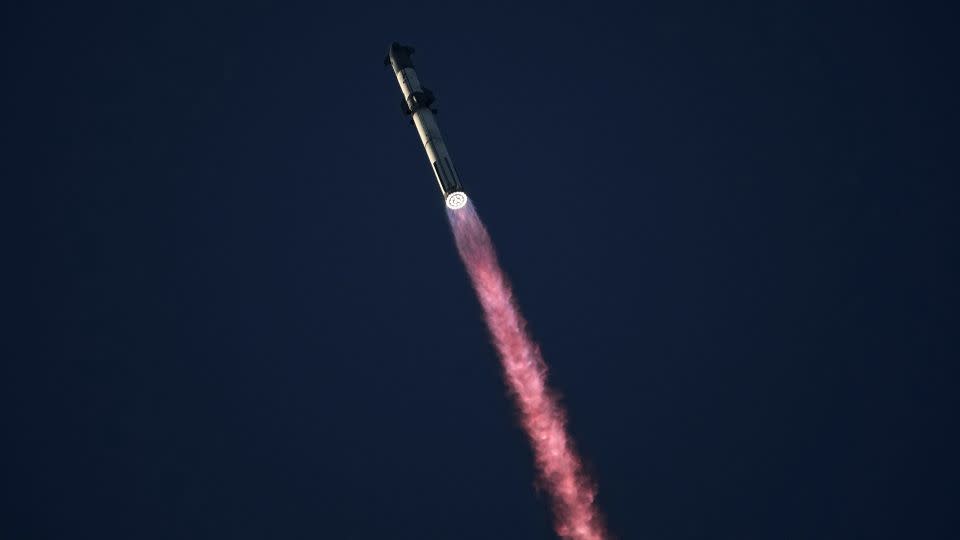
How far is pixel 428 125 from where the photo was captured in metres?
39.5

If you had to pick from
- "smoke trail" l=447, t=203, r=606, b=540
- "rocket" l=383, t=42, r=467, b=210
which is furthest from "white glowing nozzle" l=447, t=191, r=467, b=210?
"smoke trail" l=447, t=203, r=606, b=540

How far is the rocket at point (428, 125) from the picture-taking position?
37.6 meters

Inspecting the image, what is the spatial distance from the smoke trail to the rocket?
1199cm

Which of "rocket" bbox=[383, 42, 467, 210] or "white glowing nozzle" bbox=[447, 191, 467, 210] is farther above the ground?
"rocket" bbox=[383, 42, 467, 210]

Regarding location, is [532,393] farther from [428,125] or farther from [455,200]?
[428,125]

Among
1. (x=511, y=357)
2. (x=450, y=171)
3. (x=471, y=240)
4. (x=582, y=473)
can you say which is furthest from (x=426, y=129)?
(x=582, y=473)

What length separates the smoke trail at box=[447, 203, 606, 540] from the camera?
4934 cm

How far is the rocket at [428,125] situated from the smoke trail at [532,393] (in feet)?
39.3

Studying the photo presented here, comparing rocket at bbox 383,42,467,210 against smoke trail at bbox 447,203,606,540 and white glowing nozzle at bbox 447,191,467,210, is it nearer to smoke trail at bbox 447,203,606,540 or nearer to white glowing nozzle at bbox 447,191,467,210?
white glowing nozzle at bbox 447,191,467,210

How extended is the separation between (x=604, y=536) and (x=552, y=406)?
842 centimetres

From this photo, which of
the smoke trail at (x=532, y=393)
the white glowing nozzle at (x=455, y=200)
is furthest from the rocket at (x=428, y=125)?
the smoke trail at (x=532, y=393)

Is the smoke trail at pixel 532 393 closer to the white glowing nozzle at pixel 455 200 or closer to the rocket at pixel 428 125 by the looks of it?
the rocket at pixel 428 125

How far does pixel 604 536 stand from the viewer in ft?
161

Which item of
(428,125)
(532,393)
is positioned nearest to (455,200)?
(428,125)
